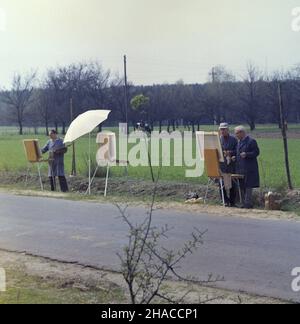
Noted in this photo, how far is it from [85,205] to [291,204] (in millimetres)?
4683

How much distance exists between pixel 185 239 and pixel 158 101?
70.7 meters

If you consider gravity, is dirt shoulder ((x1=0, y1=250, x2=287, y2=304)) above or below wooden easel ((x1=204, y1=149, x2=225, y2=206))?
below

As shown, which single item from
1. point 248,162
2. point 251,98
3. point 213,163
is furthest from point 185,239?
point 251,98

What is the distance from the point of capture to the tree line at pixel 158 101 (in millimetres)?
74438

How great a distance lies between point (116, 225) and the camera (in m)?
10.6

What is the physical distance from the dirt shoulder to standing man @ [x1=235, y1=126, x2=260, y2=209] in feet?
18.7

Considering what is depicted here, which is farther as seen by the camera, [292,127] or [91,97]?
[91,97]

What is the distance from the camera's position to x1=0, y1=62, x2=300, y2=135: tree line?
2931 inches

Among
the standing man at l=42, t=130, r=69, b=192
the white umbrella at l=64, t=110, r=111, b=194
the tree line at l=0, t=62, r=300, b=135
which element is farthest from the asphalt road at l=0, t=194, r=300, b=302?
the tree line at l=0, t=62, r=300, b=135

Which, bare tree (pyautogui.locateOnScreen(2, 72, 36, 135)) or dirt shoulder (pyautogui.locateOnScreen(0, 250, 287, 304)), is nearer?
dirt shoulder (pyautogui.locateOnScreen(0, 250, 287, 304))

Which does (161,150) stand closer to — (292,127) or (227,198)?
(227,198)

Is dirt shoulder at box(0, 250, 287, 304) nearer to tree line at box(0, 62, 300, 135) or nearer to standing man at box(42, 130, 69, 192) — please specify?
standing man at box(42, 130, 69, 192)

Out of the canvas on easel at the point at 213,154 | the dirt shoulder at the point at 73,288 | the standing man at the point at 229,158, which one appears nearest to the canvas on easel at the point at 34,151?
the canvas on easel at the point at 213,154
